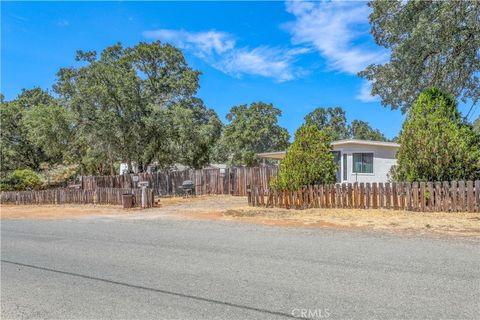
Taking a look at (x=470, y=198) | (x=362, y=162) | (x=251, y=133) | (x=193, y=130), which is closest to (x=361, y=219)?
(x=470, y=198)

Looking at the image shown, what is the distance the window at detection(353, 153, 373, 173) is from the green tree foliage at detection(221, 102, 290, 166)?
69.9 ft

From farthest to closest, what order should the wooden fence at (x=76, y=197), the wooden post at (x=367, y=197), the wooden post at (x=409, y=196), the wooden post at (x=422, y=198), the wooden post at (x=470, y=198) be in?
1. the wooden fence at (x=76, y=197)
2. the wooden post at (x=367, y=197)
3. the wooden post at (x=409, y=196)
4. the wooden post at (x=422, y=198)
5. the wooden post at (x=470, y=198)

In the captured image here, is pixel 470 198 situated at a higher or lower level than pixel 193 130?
lower

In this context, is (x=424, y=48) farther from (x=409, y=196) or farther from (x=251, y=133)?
(x=251, y=133)

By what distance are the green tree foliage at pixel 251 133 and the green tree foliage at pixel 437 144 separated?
100 feet

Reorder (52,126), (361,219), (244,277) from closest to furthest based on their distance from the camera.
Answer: (244,277) < (361,219) < (52,126)

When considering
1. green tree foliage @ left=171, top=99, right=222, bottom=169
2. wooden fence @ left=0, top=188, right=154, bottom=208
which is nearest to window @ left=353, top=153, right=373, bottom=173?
green tree foliage @ left=171, top=99, right=222, bottom=169

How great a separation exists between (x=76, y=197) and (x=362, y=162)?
1611 centimetres

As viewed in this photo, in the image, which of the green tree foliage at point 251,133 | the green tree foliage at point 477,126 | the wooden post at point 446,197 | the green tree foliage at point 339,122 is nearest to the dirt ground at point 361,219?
the wooden post at point 446,197

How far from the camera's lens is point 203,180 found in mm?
24156

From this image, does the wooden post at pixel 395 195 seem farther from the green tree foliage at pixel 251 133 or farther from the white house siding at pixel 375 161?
the green tree foliage at pixel 251 133

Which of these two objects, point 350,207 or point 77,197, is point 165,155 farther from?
point 350,207

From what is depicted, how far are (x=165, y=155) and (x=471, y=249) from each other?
21740 millimetres

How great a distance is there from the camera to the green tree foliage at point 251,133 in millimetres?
44000
